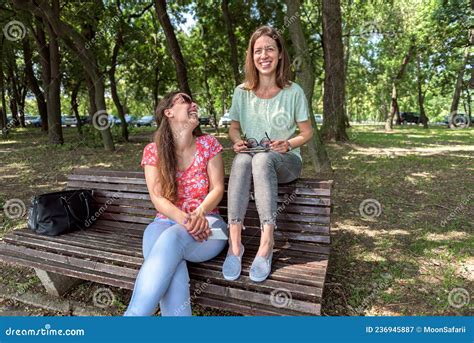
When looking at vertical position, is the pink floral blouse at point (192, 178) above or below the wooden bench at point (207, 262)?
above

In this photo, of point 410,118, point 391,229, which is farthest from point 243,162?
point 410,118

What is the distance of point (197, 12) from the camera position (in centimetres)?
1591

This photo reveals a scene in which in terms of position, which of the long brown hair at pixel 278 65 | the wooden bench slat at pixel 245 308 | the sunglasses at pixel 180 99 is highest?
the long brown hair at pixel 278 65

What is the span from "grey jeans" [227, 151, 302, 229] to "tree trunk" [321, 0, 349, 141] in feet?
27.1

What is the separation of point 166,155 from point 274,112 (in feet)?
3.12

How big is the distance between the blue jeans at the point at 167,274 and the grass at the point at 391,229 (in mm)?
655

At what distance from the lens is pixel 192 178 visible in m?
2.81

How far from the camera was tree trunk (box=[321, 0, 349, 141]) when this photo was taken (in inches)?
375

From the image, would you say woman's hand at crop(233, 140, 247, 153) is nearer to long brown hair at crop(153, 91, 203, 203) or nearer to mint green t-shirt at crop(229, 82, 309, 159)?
mint green t-shirt at crop(229, 82, 309, 159)

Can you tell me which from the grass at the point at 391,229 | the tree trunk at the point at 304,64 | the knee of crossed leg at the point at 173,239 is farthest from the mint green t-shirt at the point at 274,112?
the tree trunk at the point at 304,64

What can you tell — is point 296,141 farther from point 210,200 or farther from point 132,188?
point 132,188

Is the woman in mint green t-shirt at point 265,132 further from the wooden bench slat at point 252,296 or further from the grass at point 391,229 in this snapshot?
the grass at point 391,229

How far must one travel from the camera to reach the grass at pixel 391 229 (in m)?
2.92

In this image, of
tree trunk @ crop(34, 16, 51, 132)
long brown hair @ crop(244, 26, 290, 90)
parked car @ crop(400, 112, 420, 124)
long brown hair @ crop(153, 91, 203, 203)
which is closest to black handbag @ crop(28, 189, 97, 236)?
long brown hair @ crop(153, 91, 203, 203)
